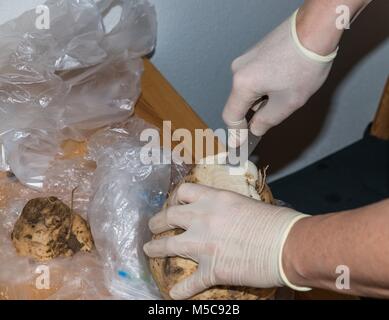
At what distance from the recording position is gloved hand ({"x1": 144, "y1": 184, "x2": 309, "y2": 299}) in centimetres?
94

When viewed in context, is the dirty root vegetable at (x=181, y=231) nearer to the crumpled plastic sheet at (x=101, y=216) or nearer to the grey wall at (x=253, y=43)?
the crumpled plastic sheet at (x=101, y=216)

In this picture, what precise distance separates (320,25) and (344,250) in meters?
0.47

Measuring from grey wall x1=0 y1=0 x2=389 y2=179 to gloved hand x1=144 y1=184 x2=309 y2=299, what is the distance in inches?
23.9

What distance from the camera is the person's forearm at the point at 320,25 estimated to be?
114cm

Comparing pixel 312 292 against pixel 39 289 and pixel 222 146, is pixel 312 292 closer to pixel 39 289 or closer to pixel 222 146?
pixel 222 146

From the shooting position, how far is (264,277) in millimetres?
948

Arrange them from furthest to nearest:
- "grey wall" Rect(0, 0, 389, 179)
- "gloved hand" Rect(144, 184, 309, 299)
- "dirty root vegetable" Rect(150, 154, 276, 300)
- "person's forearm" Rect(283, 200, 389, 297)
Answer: "grey wall" Rect(0, 0, 389, 179) → "dirty root vegetable" Rect(150, 154, 276, 300) → "gloved hand" Rect(144, 184, 309, 299) → "person's forearm" Rect(283, 200, 389, 297)

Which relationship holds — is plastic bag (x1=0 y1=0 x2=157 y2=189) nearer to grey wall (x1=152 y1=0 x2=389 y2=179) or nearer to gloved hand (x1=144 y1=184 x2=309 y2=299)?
grey wall (x1=152 y1=0 x2=389 y2=179)

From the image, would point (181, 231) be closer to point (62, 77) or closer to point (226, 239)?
point (226, 239)

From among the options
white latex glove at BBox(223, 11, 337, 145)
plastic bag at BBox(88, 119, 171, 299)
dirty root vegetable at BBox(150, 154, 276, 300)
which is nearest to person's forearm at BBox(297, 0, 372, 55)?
white latex glove at BBox(223, 11, 337, 145)

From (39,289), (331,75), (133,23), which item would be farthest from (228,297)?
(331,75)

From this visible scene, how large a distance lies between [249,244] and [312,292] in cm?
30

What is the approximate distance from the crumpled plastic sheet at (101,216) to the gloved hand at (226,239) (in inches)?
4.1

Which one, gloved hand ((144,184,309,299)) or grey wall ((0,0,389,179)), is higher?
grey wall ((0,0,389,179))
